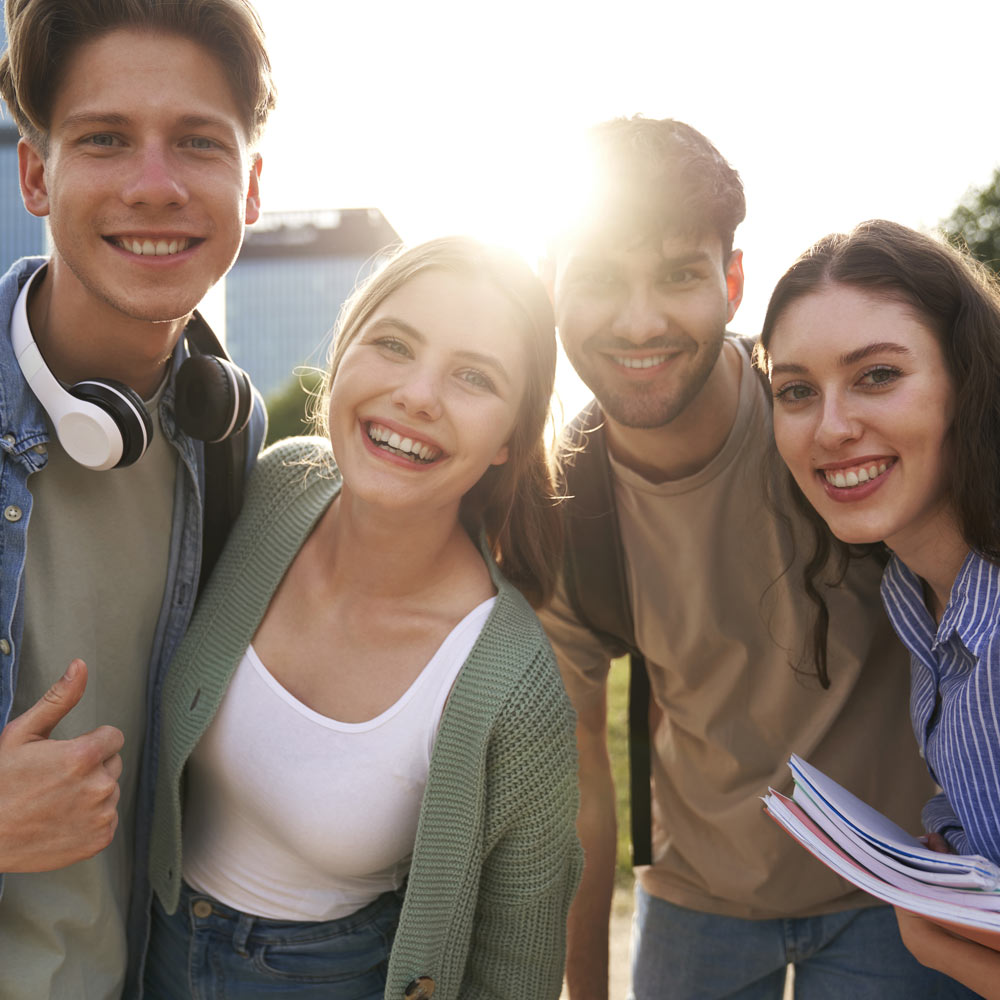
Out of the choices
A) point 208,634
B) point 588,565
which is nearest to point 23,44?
point 208,634

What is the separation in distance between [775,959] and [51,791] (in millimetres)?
2064

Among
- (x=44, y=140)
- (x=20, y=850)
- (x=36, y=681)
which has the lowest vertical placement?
(x=20, y=850)

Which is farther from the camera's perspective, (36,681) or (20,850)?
(36,681)

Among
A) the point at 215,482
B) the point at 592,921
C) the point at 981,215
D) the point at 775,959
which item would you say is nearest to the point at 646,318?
the point at 215,482

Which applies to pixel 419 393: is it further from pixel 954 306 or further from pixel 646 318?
pixel 954 306

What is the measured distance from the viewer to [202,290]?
2238 mm

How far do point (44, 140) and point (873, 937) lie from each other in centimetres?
294

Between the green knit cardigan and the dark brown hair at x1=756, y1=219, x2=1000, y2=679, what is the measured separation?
956mm

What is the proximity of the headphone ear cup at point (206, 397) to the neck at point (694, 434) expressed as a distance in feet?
3.59

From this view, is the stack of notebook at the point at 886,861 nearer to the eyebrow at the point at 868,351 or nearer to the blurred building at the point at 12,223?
the eyebrow at the point at 868,351

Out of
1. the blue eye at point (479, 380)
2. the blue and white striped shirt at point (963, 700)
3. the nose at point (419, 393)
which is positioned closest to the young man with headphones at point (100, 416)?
the nose at point (419, 393)

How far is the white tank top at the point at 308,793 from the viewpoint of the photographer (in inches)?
83.5

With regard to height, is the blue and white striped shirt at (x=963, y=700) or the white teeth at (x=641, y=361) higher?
the white teeth at (x=641, y=361)

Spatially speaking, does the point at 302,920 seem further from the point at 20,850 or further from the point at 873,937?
the point at 873,937
